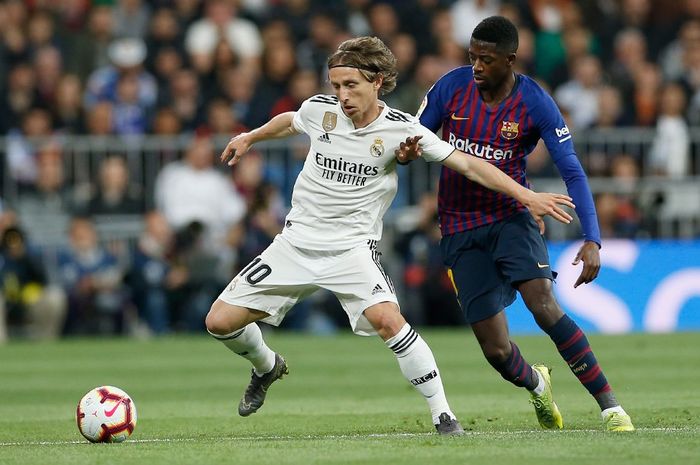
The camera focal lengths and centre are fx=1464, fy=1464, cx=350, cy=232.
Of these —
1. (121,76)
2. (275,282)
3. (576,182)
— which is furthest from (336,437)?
(121,76)

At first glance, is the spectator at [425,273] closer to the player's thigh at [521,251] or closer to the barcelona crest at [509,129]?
the player's thigh at [521,251]

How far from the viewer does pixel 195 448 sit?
26.9ft

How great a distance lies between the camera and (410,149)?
8586 millimetres

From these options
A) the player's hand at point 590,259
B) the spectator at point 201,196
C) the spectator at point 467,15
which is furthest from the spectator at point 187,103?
the player's hand at point 590,259

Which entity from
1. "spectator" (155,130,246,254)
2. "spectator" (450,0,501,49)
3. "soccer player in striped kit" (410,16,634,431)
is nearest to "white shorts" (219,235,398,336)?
"soccer player in striped kit" (410,16,634,431)

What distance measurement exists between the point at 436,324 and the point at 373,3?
16.7 ft

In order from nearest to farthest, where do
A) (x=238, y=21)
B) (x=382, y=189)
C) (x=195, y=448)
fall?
(x=195, y=448) → (x=382, y=189) → (x=238, y=21)

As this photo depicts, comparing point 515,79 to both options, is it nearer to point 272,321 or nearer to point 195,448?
point 272,321

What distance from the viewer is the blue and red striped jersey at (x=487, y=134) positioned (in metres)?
8.91

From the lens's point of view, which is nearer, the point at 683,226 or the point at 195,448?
the point at 195,448

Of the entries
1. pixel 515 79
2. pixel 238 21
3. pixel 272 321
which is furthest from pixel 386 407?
pixel 238 21

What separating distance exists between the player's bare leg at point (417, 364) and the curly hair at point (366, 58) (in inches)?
56.0

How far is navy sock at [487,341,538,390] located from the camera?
9.10 meters

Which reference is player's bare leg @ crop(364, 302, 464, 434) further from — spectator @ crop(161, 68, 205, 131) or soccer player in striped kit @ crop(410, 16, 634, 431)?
spectator @ crop(161, 68, 205, 131)
